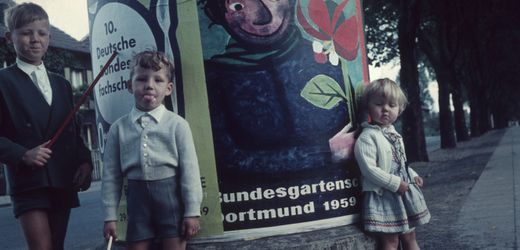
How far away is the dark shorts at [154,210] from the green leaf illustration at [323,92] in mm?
1003

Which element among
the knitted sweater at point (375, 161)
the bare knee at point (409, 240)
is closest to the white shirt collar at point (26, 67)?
the knitted sweater at point (375, 161)

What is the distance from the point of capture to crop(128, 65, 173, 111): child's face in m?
3.34

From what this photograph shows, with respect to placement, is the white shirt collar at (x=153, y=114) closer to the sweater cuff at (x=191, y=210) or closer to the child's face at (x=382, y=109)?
the sweater cuff at (x=191, y=210)

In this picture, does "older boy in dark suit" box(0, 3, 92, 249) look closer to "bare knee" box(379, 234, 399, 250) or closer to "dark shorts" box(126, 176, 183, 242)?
"dark shorts" box(126, 176, 183, 242)

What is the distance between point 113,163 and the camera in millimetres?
→ 3404

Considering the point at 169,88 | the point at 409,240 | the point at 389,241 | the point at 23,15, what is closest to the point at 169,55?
the point at 169,88

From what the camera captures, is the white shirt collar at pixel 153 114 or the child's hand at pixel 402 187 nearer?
the white shirt collar at pixel 153 114

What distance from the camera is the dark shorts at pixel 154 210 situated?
130 inches

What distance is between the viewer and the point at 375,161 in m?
3.93

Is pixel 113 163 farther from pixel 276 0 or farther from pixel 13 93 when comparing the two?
pixel 276 0

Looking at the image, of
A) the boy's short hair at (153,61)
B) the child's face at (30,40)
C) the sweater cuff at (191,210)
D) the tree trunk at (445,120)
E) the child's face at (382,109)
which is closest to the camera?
the sweater cuff at (191,210)

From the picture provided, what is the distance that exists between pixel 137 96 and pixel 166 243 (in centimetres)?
75

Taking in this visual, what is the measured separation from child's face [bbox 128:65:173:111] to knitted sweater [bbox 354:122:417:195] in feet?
4.10

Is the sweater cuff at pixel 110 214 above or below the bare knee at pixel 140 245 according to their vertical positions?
above
